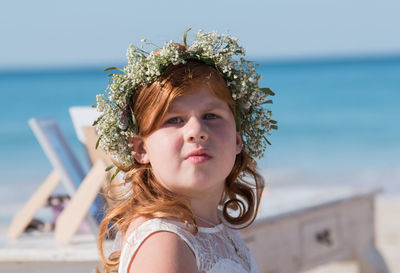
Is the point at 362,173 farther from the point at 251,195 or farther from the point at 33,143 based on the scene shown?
the point at 251,195

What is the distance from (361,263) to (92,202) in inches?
93.5

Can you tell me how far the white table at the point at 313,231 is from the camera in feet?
12.9

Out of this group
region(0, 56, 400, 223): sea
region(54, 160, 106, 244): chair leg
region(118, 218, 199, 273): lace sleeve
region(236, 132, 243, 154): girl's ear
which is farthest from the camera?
region(0, 56, 400, 223): sea

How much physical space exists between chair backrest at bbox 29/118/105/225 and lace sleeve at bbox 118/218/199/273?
69.0 inches

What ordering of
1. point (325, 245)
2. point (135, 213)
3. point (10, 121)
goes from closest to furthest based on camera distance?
point (135, 213)
point (325, 245)
point (10, 121)

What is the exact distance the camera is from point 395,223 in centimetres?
908

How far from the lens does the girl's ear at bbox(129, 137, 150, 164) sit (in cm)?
200

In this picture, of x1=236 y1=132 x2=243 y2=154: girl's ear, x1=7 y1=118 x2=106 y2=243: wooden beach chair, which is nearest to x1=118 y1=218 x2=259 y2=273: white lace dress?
x1=236 y1=132 x2=243 y2=154: girl's ear

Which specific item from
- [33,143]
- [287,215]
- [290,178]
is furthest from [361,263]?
[33,143]

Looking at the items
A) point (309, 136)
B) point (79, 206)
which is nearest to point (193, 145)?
point (79, 206)

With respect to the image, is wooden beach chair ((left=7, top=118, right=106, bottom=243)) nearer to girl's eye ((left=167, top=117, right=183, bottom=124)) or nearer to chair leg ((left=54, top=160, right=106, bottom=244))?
chair leg ((left=54, top=160, right=106, bottom=244))

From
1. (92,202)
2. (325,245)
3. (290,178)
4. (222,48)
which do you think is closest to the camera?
(222,48)

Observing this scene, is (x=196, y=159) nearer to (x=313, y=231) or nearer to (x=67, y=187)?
(x=67, y=187)

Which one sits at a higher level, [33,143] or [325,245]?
[33,143]
